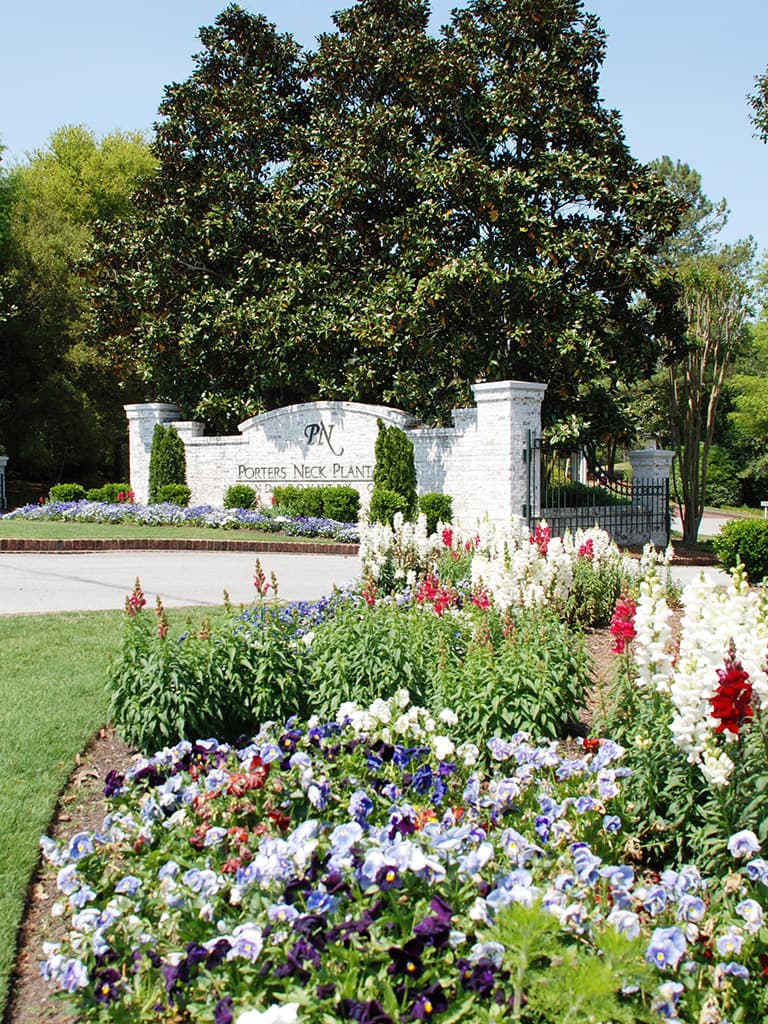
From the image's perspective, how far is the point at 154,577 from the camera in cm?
1236

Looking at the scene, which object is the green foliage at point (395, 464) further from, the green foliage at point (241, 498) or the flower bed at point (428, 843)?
the flower bed at point (428, 843)

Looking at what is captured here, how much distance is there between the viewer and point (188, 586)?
37.1 feet

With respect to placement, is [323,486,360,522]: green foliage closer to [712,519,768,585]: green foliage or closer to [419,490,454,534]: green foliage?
[419,490,454,534]: green foliage

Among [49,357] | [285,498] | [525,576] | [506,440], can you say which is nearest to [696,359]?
[506,440]

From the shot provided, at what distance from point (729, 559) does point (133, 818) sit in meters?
11.9

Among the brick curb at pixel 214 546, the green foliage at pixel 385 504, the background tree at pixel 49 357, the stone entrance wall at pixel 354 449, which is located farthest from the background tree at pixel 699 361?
the background tree at pixel 49 357

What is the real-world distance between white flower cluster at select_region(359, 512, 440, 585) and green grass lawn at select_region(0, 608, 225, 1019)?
5.32 ft

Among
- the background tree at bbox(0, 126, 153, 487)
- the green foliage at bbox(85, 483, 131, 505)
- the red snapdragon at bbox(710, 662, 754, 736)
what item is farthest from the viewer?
the background tree at bbox(0, 126, 153, 487)

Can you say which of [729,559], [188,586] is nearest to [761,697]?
[188,586]

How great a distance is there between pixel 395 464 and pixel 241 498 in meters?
4.49

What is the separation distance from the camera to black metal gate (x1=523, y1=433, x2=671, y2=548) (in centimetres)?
1866

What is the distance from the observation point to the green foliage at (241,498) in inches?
876

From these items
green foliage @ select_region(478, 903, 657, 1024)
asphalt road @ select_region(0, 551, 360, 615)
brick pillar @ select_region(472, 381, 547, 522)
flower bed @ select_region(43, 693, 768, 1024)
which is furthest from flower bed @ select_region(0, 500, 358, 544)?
green foliage @ select_region(478, 903, 657, 1024)

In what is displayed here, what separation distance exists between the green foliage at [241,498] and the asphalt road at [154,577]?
558cm
